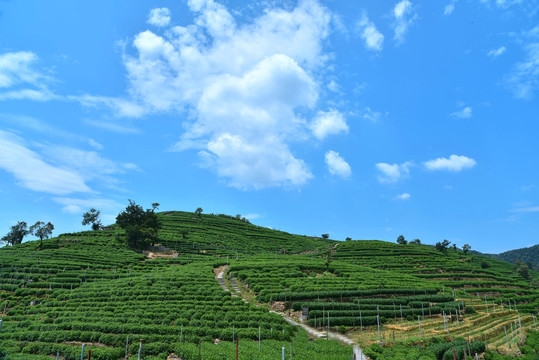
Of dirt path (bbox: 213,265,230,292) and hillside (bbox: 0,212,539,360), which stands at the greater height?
dirt path (bbox: 213,265,230,292)

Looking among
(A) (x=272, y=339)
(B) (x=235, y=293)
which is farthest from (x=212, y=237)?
(A) (x=272, y=339)

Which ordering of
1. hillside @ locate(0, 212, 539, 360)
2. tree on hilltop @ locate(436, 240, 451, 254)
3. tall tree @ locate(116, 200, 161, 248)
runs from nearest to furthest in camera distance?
1. hillside @ locate(0, 212, 539, 360)
2. tall tree @ locate(116, 200, 161, 248)
3. tree on hilltop @ locate(436, 240, 451, 254)

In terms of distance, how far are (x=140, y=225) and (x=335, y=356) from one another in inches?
2487

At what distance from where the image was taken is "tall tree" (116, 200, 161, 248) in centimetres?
6956

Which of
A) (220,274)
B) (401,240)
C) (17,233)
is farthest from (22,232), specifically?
(401,240)

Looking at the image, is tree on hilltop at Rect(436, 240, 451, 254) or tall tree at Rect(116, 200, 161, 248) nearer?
tall tree at Rect(116, 200, 161, 248)

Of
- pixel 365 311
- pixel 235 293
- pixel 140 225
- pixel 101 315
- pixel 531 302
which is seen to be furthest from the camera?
pixel 140 225

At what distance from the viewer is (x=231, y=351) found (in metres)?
20.0

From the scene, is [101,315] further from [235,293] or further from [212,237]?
[212,237]

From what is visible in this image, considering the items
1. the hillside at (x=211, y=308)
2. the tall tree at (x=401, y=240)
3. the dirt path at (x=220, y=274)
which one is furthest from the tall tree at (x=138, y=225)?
the tall tree at (x=401, y=240)

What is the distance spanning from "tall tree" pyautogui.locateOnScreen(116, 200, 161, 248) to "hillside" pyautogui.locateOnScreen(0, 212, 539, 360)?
274 inches

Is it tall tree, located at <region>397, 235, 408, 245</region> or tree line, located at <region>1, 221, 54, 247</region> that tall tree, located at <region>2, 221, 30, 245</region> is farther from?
tall tree, located at <region>397, 235, 408, 245</region>

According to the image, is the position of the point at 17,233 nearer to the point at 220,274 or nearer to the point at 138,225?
the point at 138,225

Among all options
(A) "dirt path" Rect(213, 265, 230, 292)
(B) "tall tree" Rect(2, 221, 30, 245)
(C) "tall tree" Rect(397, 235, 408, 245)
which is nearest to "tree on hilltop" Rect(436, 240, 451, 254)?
(C) "tall tree" Rect(397, 235, 408, 245)
